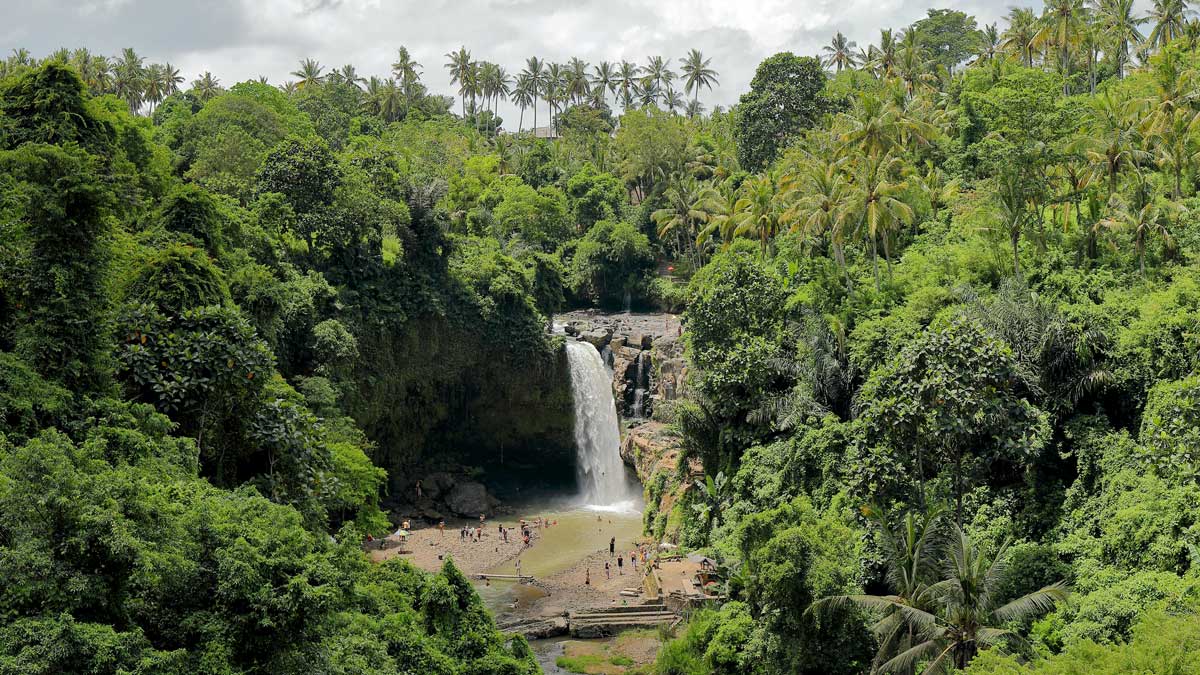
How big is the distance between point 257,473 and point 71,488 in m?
11.2

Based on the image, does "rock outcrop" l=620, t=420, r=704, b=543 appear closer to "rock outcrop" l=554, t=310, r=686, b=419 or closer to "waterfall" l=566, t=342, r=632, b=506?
"waterfall" l=566, t=342, r=632, b=506

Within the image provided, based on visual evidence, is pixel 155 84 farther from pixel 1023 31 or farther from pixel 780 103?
pixel 1023 31

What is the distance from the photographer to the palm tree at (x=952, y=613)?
23.1 m

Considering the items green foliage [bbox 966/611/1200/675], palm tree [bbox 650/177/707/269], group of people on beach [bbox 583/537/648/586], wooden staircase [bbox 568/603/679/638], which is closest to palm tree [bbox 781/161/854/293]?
group of people on beach [bbox 583/537/648/586]

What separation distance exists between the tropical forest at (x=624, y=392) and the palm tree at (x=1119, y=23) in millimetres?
440

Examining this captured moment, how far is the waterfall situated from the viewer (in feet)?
175

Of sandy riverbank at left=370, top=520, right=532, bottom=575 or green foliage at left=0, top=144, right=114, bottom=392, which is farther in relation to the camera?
sandy riverbank at left=370, top=520, right=532, bottom=575

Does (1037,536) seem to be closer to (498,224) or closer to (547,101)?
(498,224)

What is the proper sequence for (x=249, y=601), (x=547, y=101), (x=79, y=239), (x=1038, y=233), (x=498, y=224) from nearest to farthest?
(x=249, y=601) < (x=79, y=239) < (x=1038, y=233) < (x=498, y=224) < (x=547, y=101)

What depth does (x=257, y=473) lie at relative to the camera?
86.1 ft

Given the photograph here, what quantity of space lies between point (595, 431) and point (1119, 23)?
41217 mm

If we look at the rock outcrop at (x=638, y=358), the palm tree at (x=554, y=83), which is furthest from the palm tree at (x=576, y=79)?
the rock outcrop at (x=638, y=358)

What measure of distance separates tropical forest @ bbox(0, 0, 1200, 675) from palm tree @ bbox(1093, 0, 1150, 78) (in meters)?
0.44

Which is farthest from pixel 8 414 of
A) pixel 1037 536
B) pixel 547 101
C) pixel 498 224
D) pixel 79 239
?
pixel 547 101
